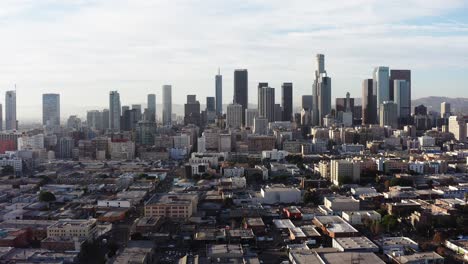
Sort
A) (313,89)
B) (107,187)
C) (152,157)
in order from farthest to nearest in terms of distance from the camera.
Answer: (313,89) < (152,157) < (107,187)

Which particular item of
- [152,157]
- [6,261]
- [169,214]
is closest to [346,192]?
[169,214]

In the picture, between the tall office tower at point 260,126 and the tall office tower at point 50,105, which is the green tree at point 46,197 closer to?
the tall office tower at point 260,126

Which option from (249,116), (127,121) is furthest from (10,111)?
(249,116)

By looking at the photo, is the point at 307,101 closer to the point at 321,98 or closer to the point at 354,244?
the point at 321,98

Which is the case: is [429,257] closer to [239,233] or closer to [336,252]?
[336,252]

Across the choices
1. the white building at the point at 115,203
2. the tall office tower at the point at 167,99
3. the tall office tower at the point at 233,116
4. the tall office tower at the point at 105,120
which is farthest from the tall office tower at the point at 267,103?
the white building at the point at 115,203
